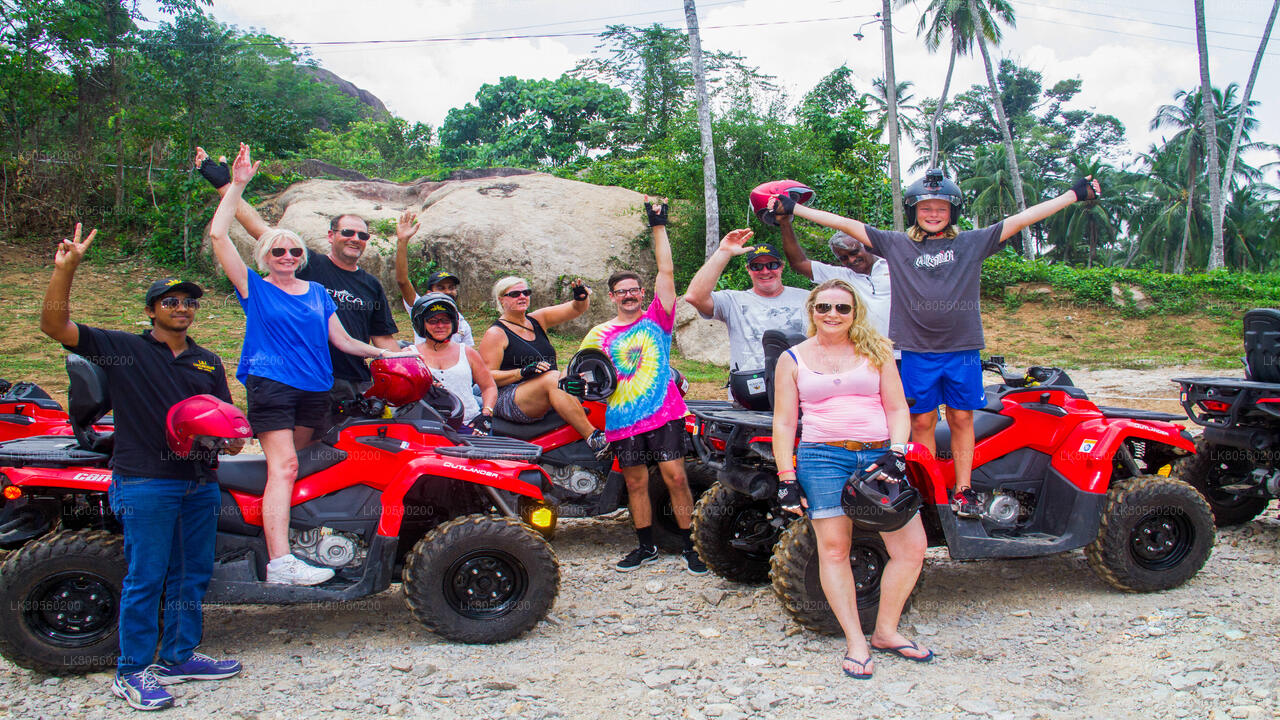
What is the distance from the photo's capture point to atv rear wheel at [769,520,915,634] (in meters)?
4.16

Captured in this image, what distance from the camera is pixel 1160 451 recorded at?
5.27 m

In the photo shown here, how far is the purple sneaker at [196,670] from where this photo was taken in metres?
3.76

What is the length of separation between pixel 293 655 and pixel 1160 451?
16.4ft

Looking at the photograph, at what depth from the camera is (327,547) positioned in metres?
4.21

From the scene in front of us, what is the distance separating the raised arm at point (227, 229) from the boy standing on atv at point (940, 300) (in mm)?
2679

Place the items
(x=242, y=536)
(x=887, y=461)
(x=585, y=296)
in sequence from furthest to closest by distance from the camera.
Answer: (x=585, y=296) < (x=242, y=536) < (x=887, y=461)

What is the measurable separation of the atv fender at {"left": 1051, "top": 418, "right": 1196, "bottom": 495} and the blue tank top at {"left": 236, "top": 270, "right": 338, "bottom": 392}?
401 cm

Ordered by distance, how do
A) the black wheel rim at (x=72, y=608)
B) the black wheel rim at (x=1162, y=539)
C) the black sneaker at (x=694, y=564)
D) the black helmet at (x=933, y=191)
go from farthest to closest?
the black sneaker at (x=694, y=564) → the black wheel rim at (x=1162, y=539) → the black helmet at (x=933, y=191) → the black wheel rim at (x=72, y=608)

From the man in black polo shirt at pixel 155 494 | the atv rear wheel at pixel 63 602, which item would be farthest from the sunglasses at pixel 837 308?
the atv rear wheel at pixel 63 602

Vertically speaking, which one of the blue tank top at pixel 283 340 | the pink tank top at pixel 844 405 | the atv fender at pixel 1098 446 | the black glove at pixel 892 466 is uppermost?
the blue tank top at pixel 283 340

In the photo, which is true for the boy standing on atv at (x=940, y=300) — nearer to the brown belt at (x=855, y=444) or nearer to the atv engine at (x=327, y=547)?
the brown belt at (x=855, y=444)

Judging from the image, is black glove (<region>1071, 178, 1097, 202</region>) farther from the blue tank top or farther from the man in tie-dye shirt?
the blue tank top

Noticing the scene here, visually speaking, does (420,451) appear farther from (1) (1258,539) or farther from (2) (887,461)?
(1) (1258,539)

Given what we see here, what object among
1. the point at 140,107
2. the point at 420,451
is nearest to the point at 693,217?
the point at 140,107
